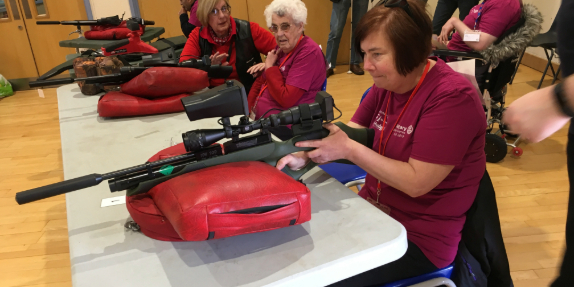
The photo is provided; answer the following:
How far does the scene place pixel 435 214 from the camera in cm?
110

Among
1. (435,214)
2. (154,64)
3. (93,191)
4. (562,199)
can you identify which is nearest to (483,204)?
(435,214)

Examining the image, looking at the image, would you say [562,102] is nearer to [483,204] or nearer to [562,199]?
[483,204]

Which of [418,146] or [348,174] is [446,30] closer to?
[348,174]

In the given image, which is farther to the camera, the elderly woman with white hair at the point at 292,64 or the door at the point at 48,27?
the door at the point at 48,27

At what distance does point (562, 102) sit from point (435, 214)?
1.85ft

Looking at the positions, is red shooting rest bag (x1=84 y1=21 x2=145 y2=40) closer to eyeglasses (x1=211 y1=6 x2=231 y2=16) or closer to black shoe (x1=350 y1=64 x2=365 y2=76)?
eyeglasses (x1=211 y1=6 x2=231 y2=16)

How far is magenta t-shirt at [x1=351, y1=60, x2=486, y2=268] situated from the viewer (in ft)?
3.32

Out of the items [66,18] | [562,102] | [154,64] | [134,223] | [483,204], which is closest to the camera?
[562,102]

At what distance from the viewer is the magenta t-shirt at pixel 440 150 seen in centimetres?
101

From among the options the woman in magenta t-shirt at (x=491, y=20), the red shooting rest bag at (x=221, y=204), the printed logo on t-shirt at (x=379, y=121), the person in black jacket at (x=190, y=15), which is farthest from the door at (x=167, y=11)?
the red shooting rest bag at (x=221, y=204)

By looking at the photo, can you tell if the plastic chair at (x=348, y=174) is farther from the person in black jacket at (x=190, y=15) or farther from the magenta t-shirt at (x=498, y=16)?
the person in black jacket at (x=190, y=15)

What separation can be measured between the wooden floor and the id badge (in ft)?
3.07

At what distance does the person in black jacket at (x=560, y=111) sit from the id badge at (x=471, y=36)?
6.46 ft

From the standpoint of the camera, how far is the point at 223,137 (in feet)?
3.21
